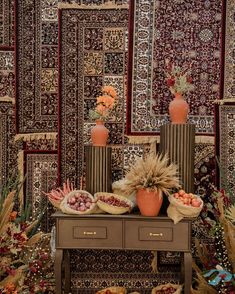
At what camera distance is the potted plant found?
3385 mm

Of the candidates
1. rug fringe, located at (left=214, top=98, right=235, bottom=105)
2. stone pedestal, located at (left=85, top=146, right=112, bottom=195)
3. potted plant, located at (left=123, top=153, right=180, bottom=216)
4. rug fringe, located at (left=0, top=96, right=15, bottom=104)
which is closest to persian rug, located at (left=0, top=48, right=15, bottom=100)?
rug fringe, located at (left=0, top=96, right=15, bottom=104)

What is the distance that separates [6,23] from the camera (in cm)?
414

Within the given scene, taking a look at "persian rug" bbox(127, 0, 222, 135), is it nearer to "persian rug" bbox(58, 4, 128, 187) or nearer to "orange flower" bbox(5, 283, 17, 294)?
"persian rug" bbox(58, 4, 128, 187)

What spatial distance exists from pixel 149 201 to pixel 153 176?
0.18 meters

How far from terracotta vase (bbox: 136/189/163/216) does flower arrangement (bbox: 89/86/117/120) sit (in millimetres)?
699

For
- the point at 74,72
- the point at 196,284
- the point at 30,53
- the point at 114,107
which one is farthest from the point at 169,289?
the point at 30,53

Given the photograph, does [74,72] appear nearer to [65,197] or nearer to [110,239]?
[65,197]

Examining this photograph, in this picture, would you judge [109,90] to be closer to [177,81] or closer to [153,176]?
[177,81]

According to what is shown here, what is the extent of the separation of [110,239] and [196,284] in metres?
1.04

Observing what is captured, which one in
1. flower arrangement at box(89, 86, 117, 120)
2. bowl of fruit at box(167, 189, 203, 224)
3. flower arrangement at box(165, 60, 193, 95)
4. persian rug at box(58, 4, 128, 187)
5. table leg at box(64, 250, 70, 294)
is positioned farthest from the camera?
persian rug at box(58, 4, 128, 187)

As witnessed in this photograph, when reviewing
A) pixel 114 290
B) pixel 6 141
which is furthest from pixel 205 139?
pixel 6 141

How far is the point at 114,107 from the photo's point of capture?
13.5 feet

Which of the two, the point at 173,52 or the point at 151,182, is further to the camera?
the point at 173,52

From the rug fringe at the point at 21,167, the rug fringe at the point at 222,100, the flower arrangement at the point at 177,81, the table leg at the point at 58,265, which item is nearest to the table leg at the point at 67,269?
the table leg at the point at 58,265
